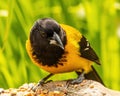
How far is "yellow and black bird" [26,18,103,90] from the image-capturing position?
3771 mm

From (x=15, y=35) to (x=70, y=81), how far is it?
35.8 inches

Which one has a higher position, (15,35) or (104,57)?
(15,35)

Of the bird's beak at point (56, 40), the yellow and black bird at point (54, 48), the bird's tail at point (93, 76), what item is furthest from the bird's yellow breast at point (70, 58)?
the bird's tail at point (93, 76)

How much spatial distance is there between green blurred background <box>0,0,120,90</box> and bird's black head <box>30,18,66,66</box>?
65cm

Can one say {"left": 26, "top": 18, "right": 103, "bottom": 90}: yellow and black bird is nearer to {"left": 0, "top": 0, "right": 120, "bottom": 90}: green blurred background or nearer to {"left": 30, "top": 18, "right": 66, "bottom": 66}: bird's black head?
{"left": 30, "top": 18, "right": 66, "bottom": 66}: bird's black head

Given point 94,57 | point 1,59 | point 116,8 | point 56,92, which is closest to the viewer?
point 56,92

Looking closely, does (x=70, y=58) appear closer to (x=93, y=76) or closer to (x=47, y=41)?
(x=47, y=41)

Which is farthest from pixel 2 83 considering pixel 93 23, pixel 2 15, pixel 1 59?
pixel 93 23

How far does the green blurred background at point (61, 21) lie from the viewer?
464 centimetres

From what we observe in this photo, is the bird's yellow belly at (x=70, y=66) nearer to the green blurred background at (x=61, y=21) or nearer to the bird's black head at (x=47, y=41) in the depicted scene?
the bird's black head at (x=47, y=41)

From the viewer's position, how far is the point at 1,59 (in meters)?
4.64

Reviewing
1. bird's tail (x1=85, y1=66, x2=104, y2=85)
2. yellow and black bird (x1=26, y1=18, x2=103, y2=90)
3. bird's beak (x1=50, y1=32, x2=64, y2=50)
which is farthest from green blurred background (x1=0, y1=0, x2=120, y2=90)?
bird's beak (x1=50, y1=32, x2=64, y2=50)

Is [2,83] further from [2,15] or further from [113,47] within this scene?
[113,47]

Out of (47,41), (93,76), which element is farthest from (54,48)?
(93,76)
